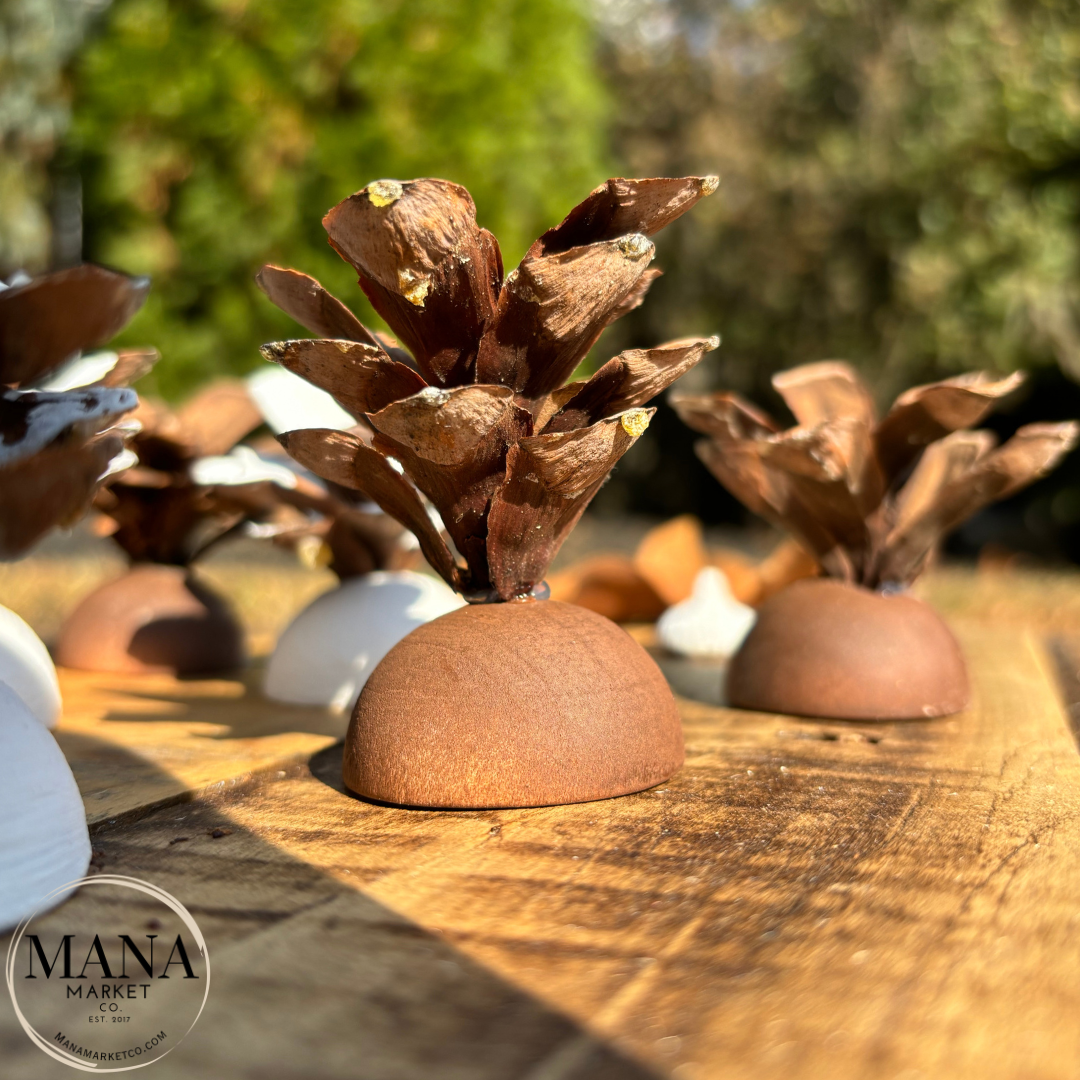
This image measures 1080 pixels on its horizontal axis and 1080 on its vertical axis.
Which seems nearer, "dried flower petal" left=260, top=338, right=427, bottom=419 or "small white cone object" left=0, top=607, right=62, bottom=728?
"dried flower petal" left=260, top=338, right=427, bottom=419

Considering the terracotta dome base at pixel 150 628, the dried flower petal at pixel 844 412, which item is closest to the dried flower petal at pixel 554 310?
the dried flower petal at pixel 844 412

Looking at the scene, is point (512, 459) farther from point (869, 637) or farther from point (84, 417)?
point (869, 637)

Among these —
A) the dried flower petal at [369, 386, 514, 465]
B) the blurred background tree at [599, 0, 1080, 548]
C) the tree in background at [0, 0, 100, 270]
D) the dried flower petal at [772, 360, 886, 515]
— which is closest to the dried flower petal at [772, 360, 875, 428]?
the dried flower petal at [772, 360, 886, 515]

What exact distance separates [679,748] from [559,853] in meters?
0.24

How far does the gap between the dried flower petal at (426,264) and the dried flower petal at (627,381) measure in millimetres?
102

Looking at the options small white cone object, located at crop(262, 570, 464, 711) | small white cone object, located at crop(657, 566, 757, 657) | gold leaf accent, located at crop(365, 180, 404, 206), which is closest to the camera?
gold leaf accent, located at crop(365, 180, 404, 206)

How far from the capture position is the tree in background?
5031 mm

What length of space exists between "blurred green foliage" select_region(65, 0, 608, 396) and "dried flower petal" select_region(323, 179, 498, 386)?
3434mm

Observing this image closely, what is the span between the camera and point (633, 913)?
0.68 m

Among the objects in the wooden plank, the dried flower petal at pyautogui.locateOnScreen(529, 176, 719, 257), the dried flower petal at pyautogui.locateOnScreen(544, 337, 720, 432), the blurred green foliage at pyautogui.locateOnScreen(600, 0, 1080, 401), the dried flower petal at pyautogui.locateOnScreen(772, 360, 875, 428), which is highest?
the blurred green foliage at pyautogui.locateOnScreen(600, 0, 1080, 401)

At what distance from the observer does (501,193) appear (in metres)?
4.73

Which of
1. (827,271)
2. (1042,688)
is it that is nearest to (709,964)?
(1042,688)

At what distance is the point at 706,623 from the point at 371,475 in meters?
1.01

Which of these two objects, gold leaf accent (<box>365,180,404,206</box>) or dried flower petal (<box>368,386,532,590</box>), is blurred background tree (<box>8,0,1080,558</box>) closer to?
dried flower petal (<box>368,386,532,590</box>)
